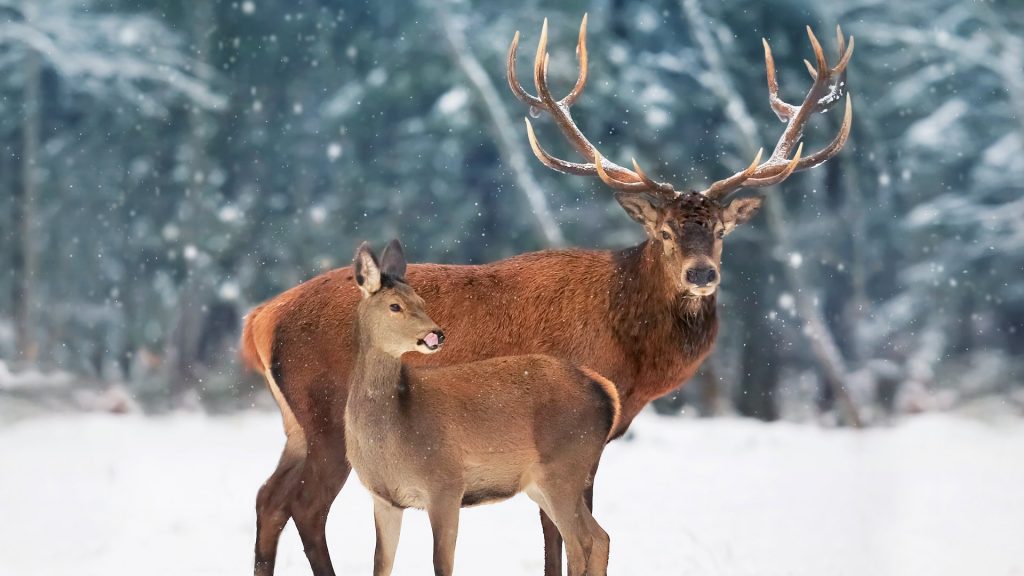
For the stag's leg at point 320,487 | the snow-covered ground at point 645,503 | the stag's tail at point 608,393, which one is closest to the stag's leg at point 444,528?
the stag's tail at point 608,393

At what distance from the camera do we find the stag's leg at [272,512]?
639 cm

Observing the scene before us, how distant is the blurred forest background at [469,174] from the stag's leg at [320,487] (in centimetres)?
591

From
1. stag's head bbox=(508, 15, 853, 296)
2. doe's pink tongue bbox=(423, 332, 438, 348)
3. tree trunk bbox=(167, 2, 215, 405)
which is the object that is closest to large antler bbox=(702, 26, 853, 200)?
stag's head bbox=(508, 15, 853, 296)

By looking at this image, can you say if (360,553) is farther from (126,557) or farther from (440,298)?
(440,298)

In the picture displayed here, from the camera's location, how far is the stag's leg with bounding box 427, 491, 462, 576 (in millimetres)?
5078

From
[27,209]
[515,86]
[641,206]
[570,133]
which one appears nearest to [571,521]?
[641,206]

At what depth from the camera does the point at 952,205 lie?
40.9ft

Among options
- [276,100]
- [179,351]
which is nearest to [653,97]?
[276,100]

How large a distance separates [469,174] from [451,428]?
288 inches

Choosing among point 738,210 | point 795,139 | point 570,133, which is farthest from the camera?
point 795,139

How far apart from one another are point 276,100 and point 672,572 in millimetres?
7389

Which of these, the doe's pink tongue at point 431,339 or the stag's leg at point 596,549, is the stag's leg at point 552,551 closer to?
the stag's leg at point 596,549

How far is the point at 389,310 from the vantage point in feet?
16.8

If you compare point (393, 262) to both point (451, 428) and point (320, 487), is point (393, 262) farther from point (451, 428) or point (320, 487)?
point (320, 487)
